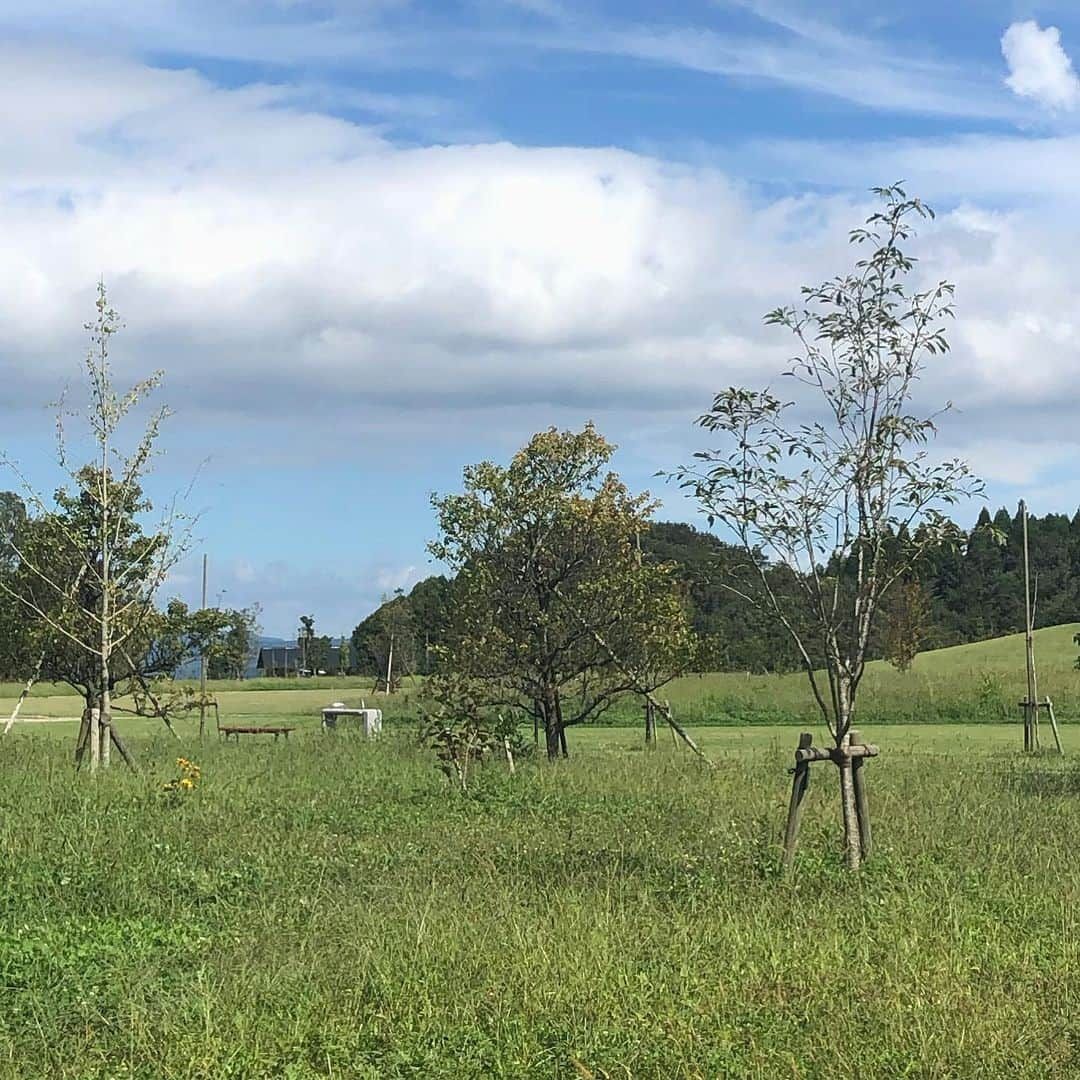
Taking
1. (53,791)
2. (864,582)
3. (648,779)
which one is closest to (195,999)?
(864,582)

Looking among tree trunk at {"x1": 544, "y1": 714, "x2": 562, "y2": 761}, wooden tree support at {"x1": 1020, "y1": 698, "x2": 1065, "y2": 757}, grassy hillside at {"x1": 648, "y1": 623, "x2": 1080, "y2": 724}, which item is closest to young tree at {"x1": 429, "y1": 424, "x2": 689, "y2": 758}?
tree trunk at {"x1": 544, "y1": 714, "x2": 562, "y2": 761}

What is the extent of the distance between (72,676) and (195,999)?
54.9ft

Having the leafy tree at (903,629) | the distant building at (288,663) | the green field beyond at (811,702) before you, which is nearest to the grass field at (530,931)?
the green field beyond at (811,702)

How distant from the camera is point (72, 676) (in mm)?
22906

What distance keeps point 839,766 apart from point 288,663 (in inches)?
4406

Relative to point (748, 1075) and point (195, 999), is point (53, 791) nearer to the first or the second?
point (195, 999)

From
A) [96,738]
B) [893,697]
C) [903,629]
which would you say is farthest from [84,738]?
[903,629]

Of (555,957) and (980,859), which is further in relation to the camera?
(980,859)

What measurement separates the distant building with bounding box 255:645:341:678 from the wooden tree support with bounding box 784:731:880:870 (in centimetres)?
8448

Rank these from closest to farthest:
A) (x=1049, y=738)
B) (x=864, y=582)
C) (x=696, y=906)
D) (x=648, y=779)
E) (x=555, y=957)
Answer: (x=555, y=957), (x=696, y=906), (x=864, y=582), (x=648, y=779), (x=1049, y=738)

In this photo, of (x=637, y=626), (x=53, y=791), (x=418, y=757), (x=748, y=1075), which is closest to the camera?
(x=748, y=1075)

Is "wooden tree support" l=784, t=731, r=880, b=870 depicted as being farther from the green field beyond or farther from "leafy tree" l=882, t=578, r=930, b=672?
"leafy tree" l=882, t=578, r=930, b=672

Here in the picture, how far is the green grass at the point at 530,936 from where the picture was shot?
6387 mm

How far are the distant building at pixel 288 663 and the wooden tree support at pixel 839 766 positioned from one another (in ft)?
277
